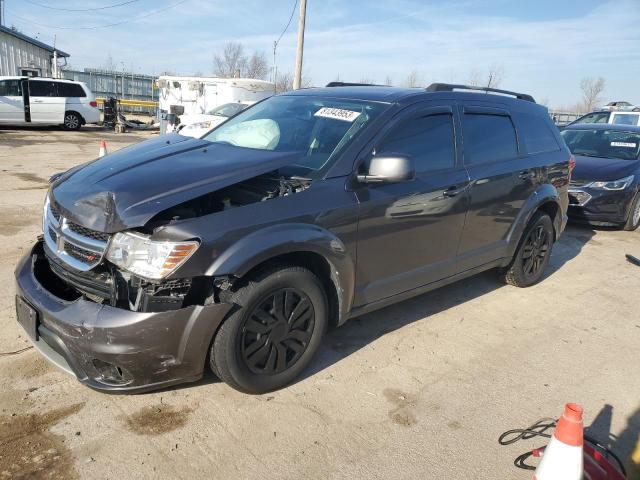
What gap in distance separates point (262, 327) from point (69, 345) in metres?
0.99

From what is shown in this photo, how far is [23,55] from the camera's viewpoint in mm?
27234

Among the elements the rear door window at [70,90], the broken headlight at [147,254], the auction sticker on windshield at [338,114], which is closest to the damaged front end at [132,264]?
the broken headlight at [147,254]

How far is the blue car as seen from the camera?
7.68 meters

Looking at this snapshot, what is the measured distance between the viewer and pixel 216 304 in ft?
8.51

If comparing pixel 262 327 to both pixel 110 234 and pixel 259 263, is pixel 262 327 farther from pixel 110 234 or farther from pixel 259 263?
pixel 110 234

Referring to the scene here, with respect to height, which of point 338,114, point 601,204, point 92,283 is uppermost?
point 338,114

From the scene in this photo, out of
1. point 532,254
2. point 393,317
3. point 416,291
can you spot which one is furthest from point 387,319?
point 532,254

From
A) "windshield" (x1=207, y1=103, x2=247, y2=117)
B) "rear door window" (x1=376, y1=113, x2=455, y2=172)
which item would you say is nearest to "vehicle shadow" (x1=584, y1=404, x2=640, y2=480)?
"rear door window" (x1=376, y1=113, x2=455, y2=172)

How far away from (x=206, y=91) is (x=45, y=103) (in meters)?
5.97

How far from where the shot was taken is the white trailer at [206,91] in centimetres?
1986

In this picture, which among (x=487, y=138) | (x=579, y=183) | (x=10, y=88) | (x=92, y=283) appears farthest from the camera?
(x=10, y=88)

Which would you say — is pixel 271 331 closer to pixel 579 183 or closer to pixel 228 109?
pixel 579 183

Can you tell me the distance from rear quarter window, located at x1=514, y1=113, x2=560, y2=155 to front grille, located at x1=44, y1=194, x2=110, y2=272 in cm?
382

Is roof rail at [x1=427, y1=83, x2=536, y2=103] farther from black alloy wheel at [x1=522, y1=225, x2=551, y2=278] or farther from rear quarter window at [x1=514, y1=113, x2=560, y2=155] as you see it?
black alloy wheel at [x1=522, y1=225, x2=551, y2=278]
